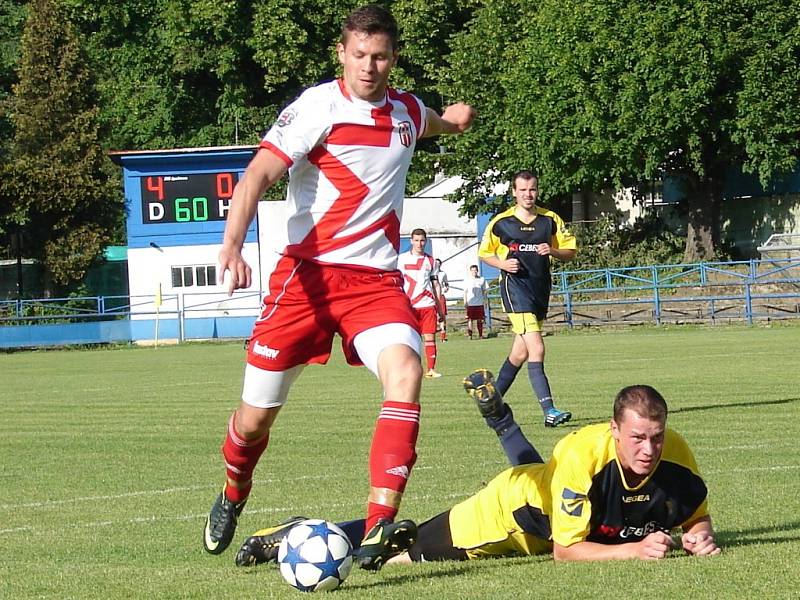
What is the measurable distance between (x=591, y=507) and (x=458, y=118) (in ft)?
7.64

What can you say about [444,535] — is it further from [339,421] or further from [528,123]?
[528,123]

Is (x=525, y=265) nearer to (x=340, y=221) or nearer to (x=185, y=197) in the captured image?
(x=340, y=221)

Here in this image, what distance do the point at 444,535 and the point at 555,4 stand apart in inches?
1521

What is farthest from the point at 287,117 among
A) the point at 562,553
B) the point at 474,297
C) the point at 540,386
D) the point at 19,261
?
the point at 19,261

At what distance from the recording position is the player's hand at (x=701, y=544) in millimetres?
5863

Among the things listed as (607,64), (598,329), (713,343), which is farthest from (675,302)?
(713,343)

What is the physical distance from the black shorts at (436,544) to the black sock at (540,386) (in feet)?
20.5

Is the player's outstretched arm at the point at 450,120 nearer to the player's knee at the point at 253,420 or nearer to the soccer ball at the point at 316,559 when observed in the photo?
the player's knee at the point at 253,420

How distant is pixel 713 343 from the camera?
27.2 meters

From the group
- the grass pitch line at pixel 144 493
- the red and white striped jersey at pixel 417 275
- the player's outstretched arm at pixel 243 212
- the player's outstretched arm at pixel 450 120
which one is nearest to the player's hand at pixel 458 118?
the player's outstretched arm at pixel 450 120

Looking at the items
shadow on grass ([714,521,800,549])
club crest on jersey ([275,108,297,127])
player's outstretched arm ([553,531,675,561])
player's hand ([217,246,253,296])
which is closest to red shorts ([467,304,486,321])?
shadow on grass ([714,521,800,549])

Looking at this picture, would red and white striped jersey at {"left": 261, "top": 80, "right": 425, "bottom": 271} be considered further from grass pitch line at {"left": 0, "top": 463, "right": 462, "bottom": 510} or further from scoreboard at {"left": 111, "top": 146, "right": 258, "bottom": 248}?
scoreboard at {"left": 111, "top": 146, "right": 258, "bottom": 248}

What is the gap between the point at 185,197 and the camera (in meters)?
47.8

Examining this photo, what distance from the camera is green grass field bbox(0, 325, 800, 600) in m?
→ 5.62
